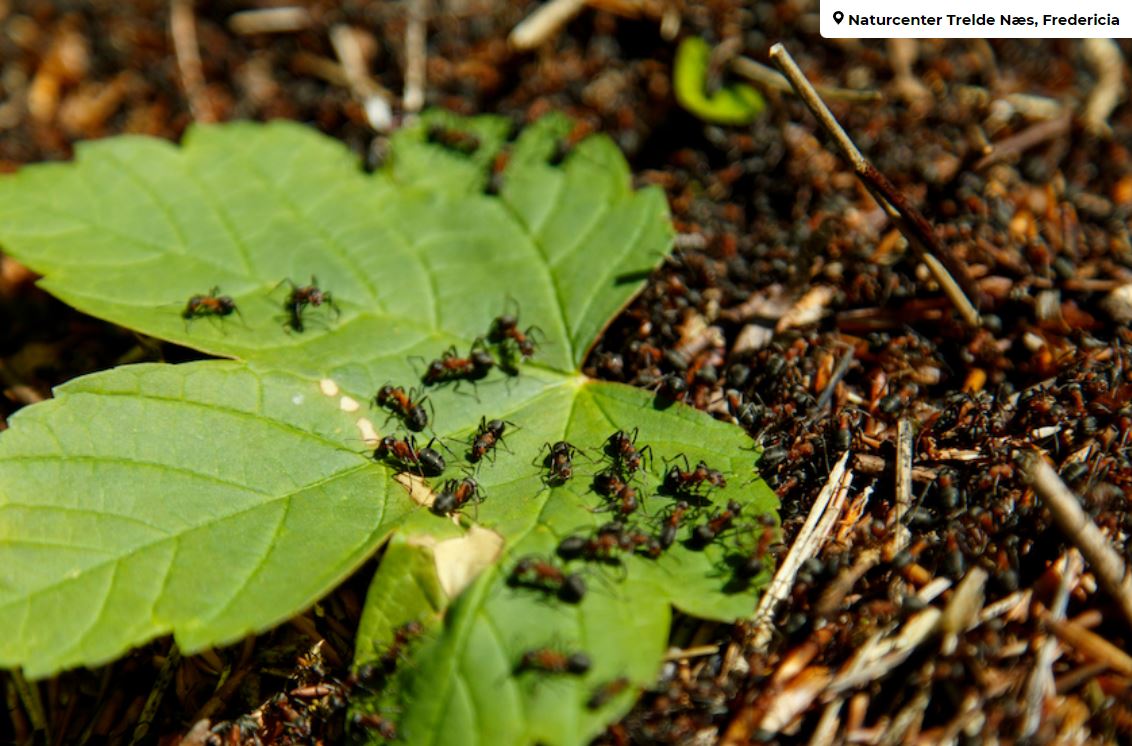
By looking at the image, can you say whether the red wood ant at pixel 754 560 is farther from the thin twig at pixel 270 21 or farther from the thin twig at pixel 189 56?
the thin twig at pixel 270 21

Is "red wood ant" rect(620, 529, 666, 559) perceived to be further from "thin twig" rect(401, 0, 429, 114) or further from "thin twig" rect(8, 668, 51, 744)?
"thin twig" rect(401, 0, 429, 114)

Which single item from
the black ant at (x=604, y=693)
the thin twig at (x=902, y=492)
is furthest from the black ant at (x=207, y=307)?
the thin twig at (x=902, y=492)

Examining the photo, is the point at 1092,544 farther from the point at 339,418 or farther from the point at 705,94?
the point at 705,94

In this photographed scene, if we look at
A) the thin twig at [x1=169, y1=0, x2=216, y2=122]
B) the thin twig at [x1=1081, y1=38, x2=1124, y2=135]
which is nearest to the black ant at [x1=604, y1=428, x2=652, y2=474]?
the thin twig at [x1=1081, y1=38, x2=1124, y2=135]

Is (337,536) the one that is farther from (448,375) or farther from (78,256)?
(78,256)

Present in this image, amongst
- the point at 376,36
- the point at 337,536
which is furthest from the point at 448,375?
the point at 376,36

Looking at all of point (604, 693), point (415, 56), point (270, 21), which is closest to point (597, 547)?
point (604, 693)

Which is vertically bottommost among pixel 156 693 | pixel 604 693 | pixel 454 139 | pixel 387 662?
pixel 156 693
